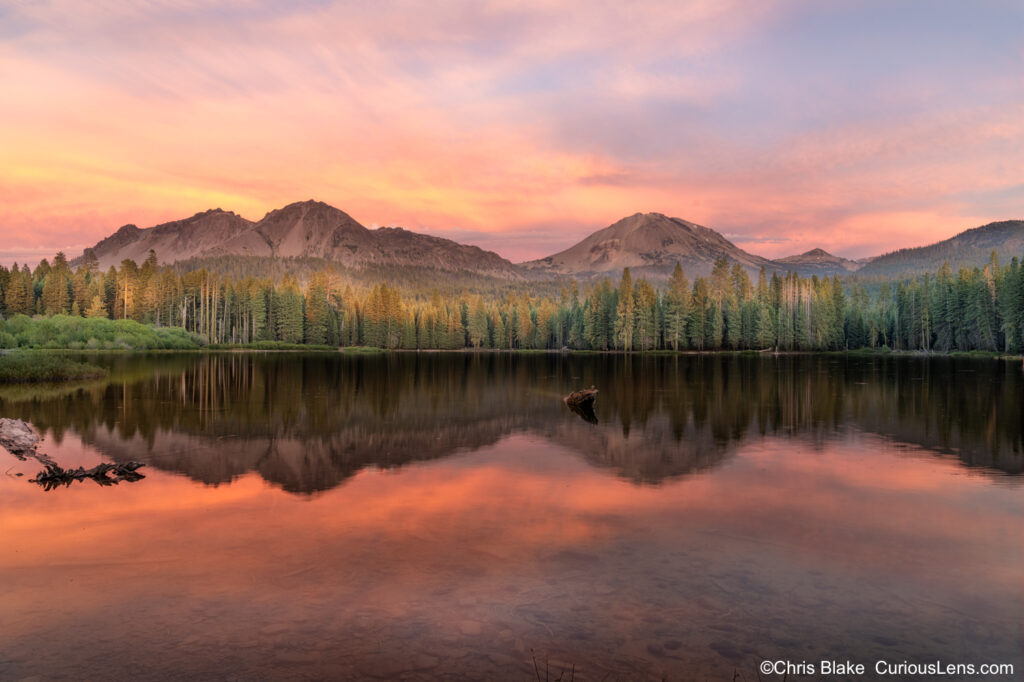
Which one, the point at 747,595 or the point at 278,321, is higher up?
the point at 278,321

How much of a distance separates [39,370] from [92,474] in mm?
37680

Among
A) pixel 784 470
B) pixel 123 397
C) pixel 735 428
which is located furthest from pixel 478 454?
pixel 123 397

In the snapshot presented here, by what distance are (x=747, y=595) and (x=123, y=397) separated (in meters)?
40.3

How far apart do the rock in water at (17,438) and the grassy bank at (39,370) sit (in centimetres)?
Answer: 2895

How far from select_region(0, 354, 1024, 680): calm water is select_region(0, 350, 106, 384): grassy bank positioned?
1004 inches

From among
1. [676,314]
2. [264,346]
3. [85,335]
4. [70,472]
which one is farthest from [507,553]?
[264,346]

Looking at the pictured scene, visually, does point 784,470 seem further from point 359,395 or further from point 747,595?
point 359,395

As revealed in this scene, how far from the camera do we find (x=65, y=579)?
10.8 meters

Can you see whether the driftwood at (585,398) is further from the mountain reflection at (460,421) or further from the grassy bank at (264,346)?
the grassy bank at (264,346)

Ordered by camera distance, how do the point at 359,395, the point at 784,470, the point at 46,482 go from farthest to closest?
the point at 359,395 < the point at 784,470 < the point at 46,482

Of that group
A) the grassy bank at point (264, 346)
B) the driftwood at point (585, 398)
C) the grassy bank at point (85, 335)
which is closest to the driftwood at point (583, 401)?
the driftwood at point (585, 398)

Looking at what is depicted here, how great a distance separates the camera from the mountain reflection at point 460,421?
21422 mm

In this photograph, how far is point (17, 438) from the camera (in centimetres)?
2194

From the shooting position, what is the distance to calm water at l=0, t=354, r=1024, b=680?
8445mm
